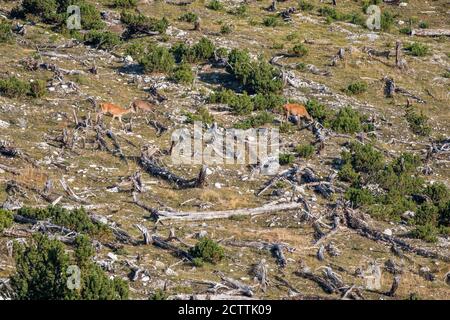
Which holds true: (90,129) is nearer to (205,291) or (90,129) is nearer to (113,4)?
(205,291)

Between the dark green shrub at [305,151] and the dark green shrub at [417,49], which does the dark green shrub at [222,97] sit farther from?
the dark green shrub at [417,49]

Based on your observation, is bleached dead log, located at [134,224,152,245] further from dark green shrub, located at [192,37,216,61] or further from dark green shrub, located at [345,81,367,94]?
dark green shrub, located at [345,81,367,94]

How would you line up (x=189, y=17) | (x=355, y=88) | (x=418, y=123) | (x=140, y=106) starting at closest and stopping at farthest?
(x=140, y=106) < (x=418, y=123) < (x=355, y=88) < (x=189, y=17)

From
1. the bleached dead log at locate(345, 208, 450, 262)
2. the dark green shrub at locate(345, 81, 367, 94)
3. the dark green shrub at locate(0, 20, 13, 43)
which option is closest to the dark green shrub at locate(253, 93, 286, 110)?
the dark green shrub at locate(345, 81, 367, 94)

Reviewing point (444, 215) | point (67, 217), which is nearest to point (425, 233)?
point (444, 215)

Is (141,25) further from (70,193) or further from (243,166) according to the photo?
(70,193)

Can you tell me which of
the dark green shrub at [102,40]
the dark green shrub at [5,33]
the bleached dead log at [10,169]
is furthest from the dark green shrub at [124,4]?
the bleached dead log at [10,169]
